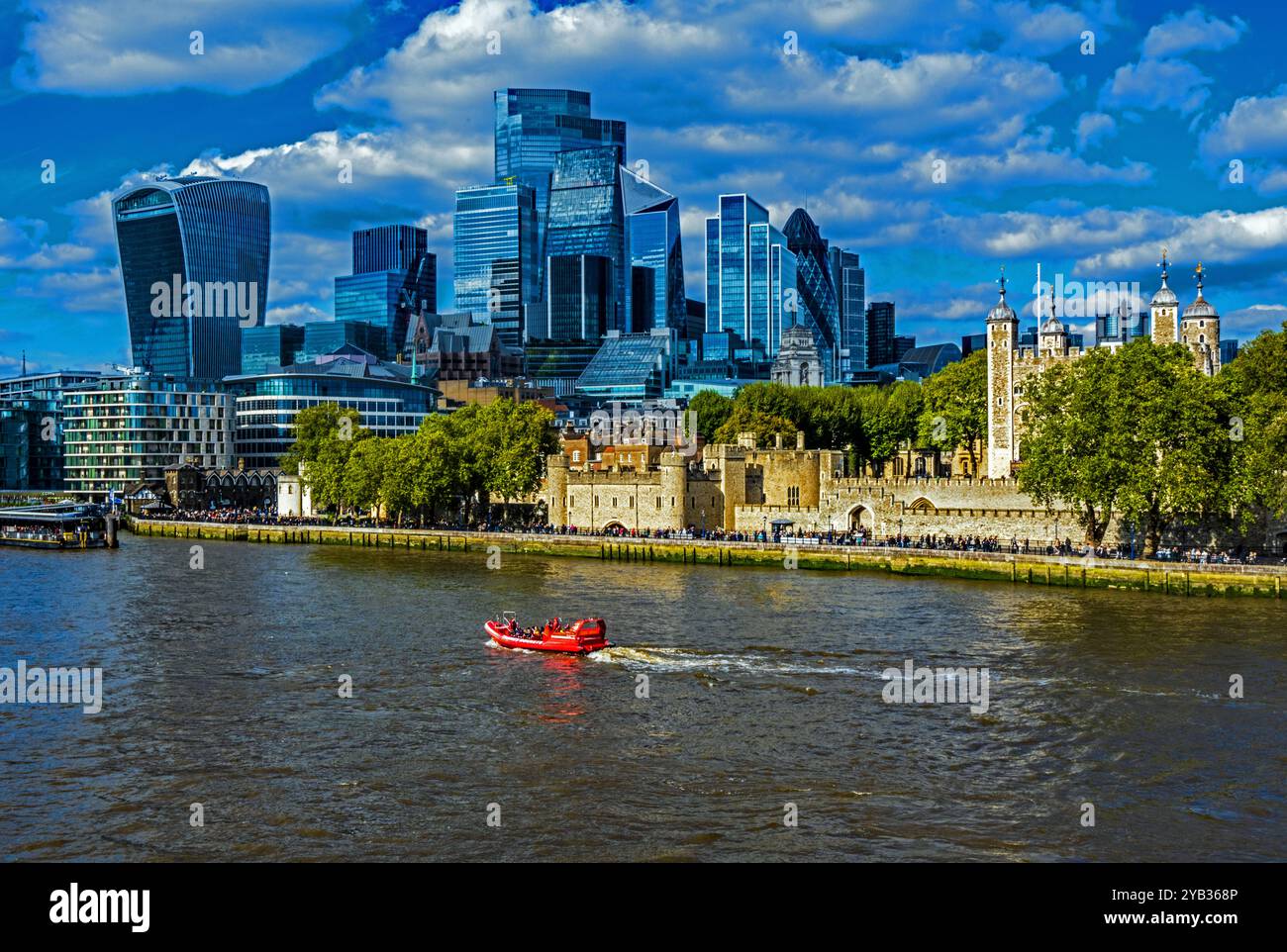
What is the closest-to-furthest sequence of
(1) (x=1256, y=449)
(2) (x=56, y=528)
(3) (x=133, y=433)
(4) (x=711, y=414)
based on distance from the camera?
(1) (x=1256, y=449) < (2) (x=56, y=528) < (4) (x=711, y=414) < (3) (x=133, y=433)

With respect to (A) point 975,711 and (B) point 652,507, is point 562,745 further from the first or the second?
(B) point 652,507

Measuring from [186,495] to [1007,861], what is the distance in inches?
4826

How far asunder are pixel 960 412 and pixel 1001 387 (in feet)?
32.3

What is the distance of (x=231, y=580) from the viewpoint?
6375 centimetres

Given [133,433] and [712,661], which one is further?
[133,433]

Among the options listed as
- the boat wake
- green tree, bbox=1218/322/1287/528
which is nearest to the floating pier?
the boat wake

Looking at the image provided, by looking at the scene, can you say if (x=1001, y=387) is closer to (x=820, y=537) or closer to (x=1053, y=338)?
(x=1053, y=338)

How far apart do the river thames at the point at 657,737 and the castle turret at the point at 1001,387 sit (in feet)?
119

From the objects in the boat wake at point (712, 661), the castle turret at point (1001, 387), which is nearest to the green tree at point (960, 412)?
the castle turret at point (1001, 387)

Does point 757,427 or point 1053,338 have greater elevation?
point 1053,338

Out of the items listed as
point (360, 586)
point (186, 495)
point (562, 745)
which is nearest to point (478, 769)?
point (562, 745)

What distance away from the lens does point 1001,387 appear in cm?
8731

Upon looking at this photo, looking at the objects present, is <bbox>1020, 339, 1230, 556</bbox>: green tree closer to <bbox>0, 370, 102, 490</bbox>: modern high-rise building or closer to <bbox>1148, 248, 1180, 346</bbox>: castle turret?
<bbox>1148, 248, 1180, 346</bbox>: castle turret

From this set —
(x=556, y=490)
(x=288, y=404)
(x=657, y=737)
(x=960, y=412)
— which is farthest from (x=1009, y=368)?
(x=288, y=404)
